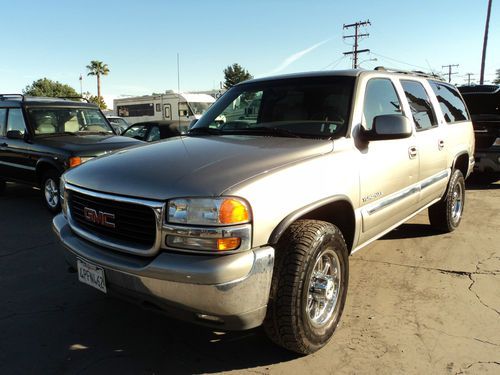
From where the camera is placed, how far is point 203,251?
7.51 ft

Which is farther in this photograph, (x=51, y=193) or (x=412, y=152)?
(x=51, y=193)

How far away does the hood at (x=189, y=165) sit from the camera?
2393 millimetres

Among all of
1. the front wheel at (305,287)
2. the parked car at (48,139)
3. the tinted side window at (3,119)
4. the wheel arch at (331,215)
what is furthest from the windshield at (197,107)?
the front wheel at (305,287)

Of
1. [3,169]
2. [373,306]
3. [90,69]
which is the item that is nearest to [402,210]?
[373,306]

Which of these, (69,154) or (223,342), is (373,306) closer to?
(223,342)

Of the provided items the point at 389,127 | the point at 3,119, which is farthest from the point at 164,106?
the point at 389,127

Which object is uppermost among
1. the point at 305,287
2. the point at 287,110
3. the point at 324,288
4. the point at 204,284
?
the point at 287,110

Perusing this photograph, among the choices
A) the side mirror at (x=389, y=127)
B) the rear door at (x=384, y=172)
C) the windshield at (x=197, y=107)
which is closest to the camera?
→ the side mirror at (x=389, y=127)

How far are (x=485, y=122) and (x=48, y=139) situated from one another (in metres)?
8.29

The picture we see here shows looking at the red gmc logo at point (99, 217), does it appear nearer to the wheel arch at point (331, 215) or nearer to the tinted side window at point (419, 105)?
the wheel arch at point (331, 215)

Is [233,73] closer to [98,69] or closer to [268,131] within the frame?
[98,69]

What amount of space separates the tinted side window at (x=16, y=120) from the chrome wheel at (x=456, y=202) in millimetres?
6847

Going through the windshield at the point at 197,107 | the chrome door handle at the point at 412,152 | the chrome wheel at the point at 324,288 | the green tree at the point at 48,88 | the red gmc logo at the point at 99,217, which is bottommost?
the chrome wheel at the point at 324,288

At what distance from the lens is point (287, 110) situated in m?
3.73
